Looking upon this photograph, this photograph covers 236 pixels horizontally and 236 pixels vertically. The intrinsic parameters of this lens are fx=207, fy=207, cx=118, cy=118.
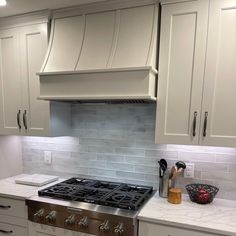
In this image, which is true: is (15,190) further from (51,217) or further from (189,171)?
(189,171)

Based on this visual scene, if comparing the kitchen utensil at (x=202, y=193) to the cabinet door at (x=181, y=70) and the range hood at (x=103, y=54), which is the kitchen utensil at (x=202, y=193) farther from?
the range hood at (x=103, y=54)

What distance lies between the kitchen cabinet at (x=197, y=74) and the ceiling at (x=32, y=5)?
2.58ft

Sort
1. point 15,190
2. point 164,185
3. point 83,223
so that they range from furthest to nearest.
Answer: point 15,190, point 164,185, point 83,223

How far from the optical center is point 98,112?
2146 millimetres

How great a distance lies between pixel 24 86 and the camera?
202cm

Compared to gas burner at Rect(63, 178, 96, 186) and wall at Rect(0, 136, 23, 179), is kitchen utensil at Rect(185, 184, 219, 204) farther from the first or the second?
wall at Rect(0, 136, 23, 179)

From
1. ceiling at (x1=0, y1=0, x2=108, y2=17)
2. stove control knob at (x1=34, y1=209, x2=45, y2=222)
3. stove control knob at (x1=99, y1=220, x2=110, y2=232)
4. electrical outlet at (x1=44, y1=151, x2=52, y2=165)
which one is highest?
ceiling at (x1=0, y1=0, x2=108, y2=17)

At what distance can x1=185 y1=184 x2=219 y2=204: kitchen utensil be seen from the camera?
1.63 metres

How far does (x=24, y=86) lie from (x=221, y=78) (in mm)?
1739

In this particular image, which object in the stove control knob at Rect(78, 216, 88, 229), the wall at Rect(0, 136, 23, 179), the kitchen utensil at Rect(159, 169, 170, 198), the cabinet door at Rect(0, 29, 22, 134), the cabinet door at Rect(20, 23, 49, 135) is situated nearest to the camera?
the stove control knob at Rect(78, 216, 88, 229)

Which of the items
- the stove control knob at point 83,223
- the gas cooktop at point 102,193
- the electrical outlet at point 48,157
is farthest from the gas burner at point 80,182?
the stove control knob at point 83,223

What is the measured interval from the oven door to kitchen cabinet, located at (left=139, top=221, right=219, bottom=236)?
0.45 metres

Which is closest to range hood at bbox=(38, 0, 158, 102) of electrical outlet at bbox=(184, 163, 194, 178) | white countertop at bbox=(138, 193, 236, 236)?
electrical outlet at bbox=(184, 163, 194, 178)

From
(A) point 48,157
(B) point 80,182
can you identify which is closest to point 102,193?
(B) point 80,182
